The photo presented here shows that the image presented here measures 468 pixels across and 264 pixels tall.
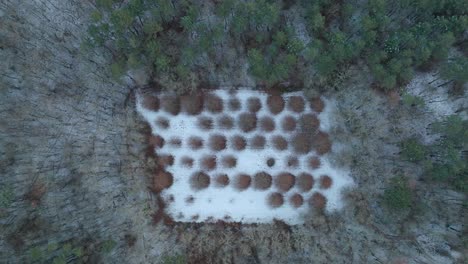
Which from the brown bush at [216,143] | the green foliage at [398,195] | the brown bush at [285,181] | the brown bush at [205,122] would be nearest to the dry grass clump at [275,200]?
the brown bush at [285,181]

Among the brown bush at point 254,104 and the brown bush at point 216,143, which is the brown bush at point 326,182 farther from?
the brown bush at point 216,143

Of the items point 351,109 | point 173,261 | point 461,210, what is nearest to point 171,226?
point 173,261

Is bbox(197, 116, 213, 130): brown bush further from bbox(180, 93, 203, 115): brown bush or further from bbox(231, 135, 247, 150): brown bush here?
bbox(231, 135, 247, 150): brown bush

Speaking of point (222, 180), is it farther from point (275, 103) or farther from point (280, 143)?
point (275, 103)

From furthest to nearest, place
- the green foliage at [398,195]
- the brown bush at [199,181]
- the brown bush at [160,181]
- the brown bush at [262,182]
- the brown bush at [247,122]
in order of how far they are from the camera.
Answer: the brown bush at [247,122] < the brown bush at [262,182] < the brown bush at [199,181] < the brown bush at [160,181] < the green foliage at [398,195]

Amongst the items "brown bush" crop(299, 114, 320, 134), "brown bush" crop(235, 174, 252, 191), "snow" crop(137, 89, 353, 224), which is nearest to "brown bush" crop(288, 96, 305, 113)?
"snow" crop(137, 89, 353, 224)

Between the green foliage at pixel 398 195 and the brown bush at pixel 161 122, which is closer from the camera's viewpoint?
the green foliage at pixel 398 195

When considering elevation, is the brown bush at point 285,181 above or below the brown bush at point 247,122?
below
